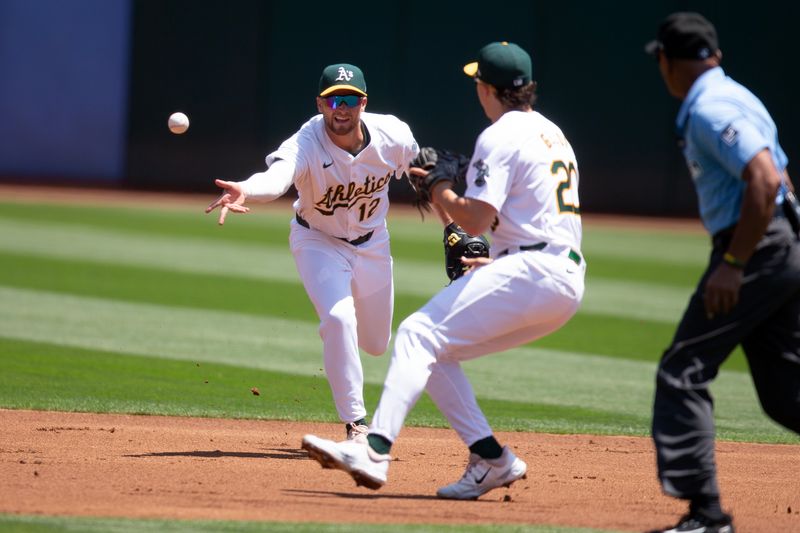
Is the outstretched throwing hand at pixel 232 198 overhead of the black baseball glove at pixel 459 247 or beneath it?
overhead

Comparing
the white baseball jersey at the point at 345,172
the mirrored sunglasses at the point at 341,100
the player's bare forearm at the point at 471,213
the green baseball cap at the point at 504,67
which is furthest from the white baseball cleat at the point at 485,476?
the mirrored sunglasses at the point at 341,100

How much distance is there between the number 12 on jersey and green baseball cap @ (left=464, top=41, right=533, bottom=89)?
0.39 metres

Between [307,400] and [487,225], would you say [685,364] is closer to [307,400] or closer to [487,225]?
[487,225]

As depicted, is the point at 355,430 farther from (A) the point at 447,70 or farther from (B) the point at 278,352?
(A) the point at 447,70

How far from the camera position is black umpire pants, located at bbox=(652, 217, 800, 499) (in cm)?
472

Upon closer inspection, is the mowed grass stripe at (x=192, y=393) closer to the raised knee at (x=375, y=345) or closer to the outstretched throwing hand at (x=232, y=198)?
the raised knee at (x=375, y=345)

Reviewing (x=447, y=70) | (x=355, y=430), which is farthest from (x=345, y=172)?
(x=447, y=70)

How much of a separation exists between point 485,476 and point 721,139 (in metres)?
1.89

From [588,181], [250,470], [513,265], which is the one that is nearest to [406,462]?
[250,470]

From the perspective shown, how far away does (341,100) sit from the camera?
6762 millimetres

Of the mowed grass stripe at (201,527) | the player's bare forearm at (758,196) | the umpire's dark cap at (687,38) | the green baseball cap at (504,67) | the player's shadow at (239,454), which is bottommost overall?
the player's shadow at (239,454)

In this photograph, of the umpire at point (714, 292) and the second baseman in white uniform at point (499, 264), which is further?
the second baseman in white uniform at point (499, 264)

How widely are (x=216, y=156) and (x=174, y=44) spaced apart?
243 cm

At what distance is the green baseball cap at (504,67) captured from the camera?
5.37 meters
